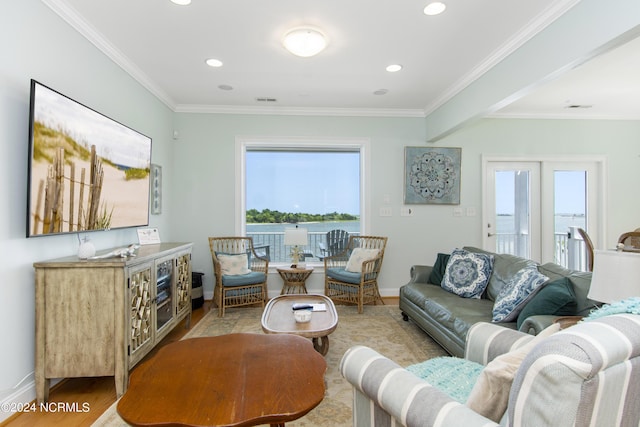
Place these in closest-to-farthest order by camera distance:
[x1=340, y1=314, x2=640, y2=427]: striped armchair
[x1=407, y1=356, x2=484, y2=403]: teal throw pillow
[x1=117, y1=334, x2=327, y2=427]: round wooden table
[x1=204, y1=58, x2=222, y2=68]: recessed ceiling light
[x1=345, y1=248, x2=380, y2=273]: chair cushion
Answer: [x1=340, y1=314, x2=640, y2=427]: striped armchair < [x1=117, y1=334, x2=327, y2=427]: round wooden table < [x1=407, y1=356, x2=484, y2=403]: teal throw pillow < [x1=204, y1=58, x2=222, y2=68]: recessed ceiling light < [x1=345, y1=248, x2=380, y2=273]: chair cushion

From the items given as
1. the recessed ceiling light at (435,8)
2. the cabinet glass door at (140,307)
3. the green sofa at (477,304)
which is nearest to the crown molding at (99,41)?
the cabinet glass door at (140,307)

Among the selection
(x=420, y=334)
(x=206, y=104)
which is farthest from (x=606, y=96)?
(x=206, y=104)

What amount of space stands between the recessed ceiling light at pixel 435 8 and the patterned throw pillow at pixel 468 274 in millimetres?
2209

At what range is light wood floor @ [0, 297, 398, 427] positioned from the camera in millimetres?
1958

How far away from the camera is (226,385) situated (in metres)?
1.37

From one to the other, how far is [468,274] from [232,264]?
2.67 m

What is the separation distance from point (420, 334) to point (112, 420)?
262cm

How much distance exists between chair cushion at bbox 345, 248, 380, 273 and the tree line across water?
1.02m

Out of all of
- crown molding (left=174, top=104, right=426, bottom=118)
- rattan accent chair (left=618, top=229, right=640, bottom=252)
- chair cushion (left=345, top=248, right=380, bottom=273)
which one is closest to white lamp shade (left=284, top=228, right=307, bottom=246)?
chair cushion (left=345, top=248, right=380, bottom=273)

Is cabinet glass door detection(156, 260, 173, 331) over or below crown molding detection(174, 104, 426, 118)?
below

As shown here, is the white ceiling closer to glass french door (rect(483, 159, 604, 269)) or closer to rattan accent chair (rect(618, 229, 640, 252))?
glass french door (rect(483, 159, 604, 269))

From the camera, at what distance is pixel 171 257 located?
3131mm

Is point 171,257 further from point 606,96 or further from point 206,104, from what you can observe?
point 606,96

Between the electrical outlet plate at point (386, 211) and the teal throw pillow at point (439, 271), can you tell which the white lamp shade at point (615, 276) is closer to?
the teal throw pillow at point (439, 271)
